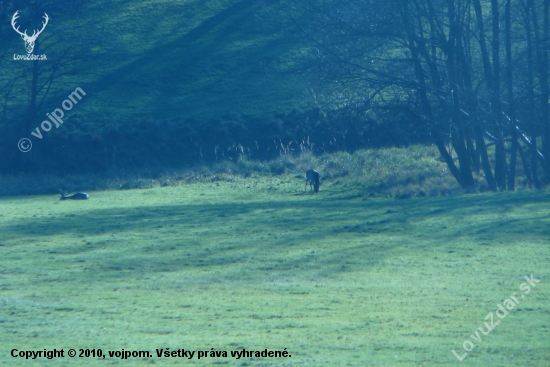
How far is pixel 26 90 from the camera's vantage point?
117ft

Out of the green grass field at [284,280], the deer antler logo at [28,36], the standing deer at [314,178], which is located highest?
the deer antler logo at [28,36]

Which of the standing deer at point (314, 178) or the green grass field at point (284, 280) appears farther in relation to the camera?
the standing deer at point (314, 178)

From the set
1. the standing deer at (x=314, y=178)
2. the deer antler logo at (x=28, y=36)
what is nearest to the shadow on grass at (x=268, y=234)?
the standing deer at (x=314, y=178)

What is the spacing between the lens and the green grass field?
21.5ft

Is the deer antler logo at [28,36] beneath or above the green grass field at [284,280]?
above

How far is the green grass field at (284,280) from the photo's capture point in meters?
6.56

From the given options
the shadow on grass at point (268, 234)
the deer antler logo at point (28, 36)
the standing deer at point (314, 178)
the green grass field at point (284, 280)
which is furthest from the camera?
the deer antler logo at point (28, 36)

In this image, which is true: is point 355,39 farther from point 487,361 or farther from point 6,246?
point 487,361

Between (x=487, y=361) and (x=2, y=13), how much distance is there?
3119 centimetres

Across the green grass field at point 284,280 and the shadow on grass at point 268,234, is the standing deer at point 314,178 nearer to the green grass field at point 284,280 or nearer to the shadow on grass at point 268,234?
the green grass field at point 284,280

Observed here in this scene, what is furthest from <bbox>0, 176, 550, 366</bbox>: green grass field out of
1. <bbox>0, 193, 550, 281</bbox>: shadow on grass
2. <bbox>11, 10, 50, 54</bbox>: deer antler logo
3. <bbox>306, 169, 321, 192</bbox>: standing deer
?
<bbox>11, 10, 50, 54</bbox>: deer antler logo

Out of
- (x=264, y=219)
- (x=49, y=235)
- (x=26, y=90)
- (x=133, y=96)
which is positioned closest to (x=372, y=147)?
(x=133, y=96)

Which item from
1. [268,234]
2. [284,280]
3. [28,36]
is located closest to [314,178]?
[268,234]

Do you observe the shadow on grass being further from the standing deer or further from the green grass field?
the standing deer
